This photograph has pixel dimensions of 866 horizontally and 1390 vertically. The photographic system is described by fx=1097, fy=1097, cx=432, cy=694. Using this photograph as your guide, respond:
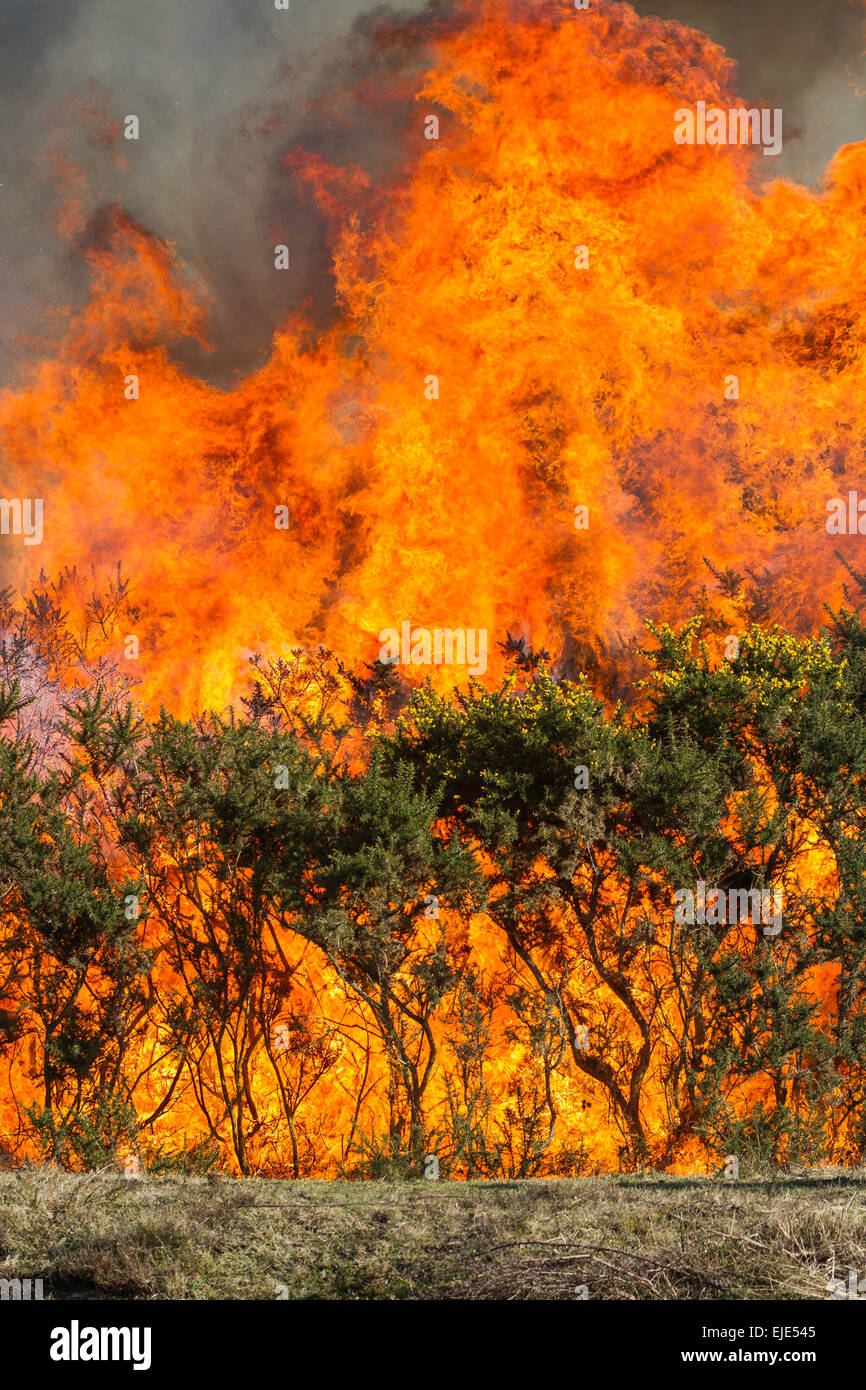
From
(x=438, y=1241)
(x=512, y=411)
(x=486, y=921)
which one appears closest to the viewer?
(x=438, y=1241)

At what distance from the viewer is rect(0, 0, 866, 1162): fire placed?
144ft

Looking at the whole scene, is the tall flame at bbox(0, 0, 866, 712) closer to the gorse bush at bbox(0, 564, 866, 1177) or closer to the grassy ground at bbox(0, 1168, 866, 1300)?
the gorse bush at bbox(0, 564, 866, 1177)

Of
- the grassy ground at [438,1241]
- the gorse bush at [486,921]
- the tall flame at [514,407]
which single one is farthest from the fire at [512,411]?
the grassy ground at [438,1241]

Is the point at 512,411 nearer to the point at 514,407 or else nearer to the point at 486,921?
the point at 514,407

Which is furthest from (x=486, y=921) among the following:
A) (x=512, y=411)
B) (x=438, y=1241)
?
(x=512, y=411)

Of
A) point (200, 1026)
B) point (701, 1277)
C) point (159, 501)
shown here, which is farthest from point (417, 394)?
point (701, 1277)

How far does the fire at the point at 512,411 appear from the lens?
144ft

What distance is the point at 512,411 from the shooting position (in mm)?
46281

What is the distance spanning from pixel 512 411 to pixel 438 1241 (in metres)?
40.5

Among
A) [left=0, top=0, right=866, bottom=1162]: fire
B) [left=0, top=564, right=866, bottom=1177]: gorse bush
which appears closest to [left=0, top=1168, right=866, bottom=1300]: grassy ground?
[left=0, top=564, right=866, bottom=1177]: gorse bush

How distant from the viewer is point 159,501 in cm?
4916

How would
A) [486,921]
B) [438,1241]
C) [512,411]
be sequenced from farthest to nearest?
1. [512,411]
2. [486,921]
3. [438,1241]

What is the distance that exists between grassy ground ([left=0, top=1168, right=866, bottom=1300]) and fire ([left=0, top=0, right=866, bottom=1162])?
1182 inches

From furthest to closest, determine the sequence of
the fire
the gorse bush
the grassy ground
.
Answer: the fire
the gorse bush
the grassy ground
